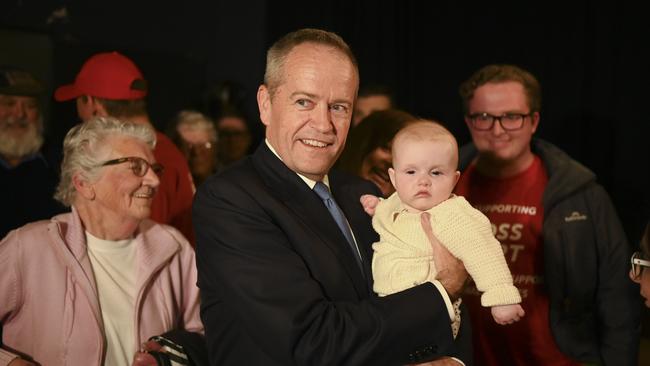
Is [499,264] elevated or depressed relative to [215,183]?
depressed

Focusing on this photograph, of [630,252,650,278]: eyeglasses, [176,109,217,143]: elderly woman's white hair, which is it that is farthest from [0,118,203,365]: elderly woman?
[176,109,217,143]: elderly woman's white hair

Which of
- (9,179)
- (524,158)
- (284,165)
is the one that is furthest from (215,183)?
(9,179)

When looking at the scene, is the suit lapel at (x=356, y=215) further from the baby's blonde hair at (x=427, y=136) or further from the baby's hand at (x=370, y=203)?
the baby's blonde hair at (x=427, y=136)

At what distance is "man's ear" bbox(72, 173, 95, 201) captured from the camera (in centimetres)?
328

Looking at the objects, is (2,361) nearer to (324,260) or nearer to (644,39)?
(324,260)

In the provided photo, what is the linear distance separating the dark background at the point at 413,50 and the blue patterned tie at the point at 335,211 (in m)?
3.28

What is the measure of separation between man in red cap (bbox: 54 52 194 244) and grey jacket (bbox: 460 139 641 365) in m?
1.74

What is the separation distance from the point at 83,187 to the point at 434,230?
5.18 ft

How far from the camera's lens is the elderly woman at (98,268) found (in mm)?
3016

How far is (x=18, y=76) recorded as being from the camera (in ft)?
15.6

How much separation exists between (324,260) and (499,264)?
47 cm

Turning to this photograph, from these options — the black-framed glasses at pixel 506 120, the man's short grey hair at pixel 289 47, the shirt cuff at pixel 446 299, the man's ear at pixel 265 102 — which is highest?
the man's short grey hair at pixel 289 47

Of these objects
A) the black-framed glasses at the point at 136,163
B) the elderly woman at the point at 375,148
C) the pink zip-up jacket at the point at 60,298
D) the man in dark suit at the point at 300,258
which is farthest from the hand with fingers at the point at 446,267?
the black-framed glasses at the point at 136,163

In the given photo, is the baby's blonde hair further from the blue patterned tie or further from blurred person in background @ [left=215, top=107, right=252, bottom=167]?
blurred person in background @ [left=215, top=107, right=252, bottom=167]
